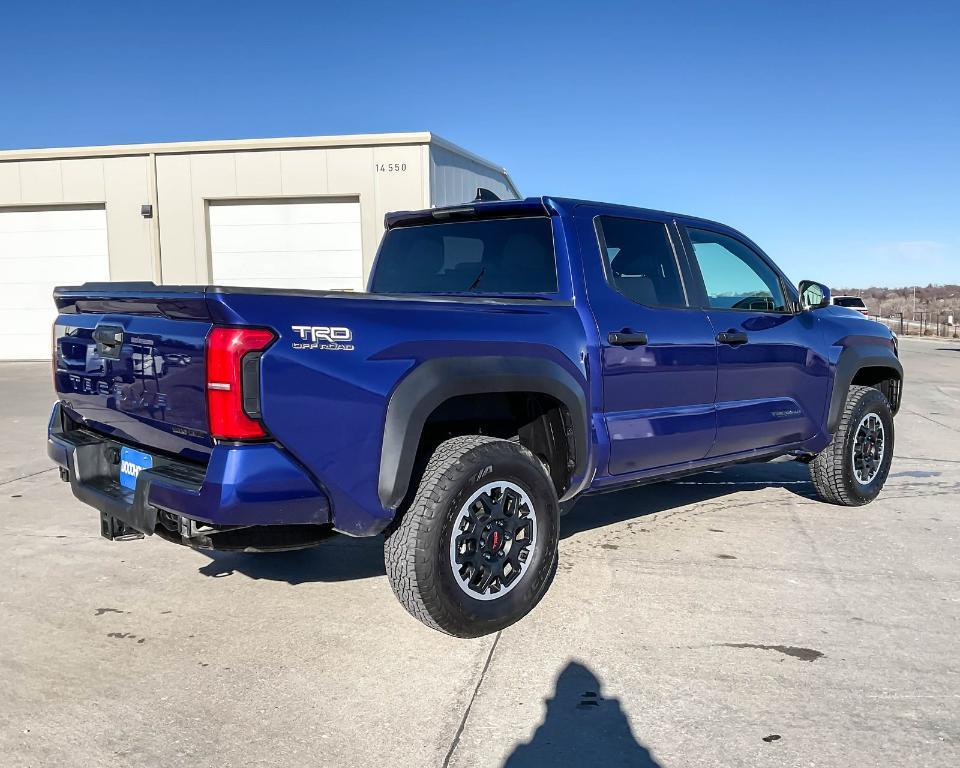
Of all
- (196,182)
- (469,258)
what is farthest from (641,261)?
(196,182)

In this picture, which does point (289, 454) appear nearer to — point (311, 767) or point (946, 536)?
point (311, 767)

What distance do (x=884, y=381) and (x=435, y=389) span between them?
171 inches

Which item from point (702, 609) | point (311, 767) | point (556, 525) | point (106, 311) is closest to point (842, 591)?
point (702, 609)

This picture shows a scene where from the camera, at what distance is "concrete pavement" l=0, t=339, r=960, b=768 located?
2.67 m

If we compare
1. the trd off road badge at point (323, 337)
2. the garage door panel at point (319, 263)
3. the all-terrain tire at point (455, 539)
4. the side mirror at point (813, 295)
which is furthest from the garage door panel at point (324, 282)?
the trd off road badge at point (323, 337)

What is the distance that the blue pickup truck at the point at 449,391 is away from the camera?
114 inches

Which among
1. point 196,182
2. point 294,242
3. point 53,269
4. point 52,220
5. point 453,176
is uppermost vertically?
point 453,176

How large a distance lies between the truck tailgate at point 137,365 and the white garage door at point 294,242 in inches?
565

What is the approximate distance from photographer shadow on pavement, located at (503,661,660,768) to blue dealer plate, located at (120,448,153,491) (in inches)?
69.3

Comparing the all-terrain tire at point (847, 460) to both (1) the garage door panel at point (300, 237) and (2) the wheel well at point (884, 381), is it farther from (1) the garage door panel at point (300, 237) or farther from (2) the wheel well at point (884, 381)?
(1) the garage door panel at point (300, 237)

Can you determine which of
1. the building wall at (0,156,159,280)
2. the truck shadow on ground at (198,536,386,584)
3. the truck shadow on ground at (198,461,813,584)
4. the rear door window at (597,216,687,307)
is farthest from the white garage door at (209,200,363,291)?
the rear door window at (597,216,687,307)

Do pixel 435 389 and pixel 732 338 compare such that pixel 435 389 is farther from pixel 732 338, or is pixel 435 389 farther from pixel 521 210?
pixel 732 338

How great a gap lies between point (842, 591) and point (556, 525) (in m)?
1.47

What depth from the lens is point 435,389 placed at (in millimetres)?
3238
